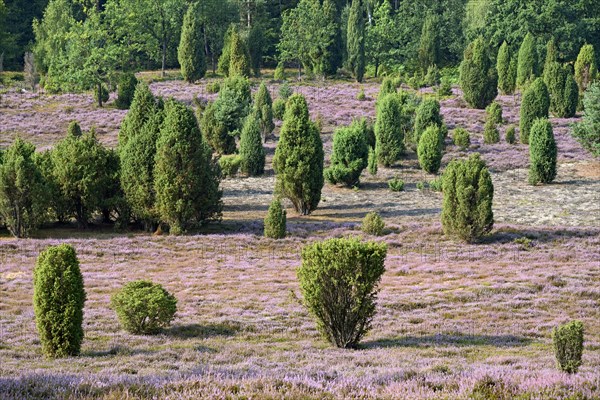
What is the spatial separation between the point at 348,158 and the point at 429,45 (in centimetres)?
4010

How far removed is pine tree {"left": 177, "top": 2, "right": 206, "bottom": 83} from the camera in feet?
216

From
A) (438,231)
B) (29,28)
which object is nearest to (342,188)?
(438,231)

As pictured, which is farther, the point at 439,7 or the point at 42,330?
the point at 439,7

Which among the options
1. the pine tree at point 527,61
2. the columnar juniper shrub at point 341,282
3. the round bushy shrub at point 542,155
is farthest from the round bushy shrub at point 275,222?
the pine tree at point 527,61

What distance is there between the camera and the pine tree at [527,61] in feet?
203

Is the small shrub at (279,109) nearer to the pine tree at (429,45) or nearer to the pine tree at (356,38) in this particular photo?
the pine tree at (356,38)

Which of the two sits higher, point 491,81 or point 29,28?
point 29,28

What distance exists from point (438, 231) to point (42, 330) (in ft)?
55.0

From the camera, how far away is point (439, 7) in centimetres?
8881

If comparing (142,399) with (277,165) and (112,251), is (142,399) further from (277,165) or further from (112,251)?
(277,165)

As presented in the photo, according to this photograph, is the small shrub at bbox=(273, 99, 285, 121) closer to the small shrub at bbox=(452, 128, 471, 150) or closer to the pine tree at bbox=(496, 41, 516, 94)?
the small shrub at bbox=(452, 128, 471, 150)

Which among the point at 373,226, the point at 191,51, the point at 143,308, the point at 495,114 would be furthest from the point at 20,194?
the point at 191,51

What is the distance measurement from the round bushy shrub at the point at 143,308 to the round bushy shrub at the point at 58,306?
6.37 ft

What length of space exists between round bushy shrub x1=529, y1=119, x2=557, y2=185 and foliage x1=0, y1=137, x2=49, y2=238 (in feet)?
77.1
